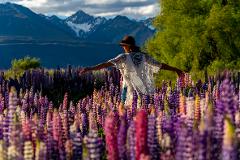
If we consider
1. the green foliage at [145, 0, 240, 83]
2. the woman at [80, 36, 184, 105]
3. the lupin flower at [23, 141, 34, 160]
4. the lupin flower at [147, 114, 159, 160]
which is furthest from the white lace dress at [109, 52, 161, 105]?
the green foliage at [145, 0, 240, 83]

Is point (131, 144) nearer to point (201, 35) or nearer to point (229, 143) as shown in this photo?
point (229, 143)

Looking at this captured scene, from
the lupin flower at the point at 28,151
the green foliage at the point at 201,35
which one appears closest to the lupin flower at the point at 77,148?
the lupin flower at the point at 28,151

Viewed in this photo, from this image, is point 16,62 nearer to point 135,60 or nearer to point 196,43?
point 196,43

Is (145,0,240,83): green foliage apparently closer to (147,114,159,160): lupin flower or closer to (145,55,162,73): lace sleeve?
(145,55,162,73): lace sleeve

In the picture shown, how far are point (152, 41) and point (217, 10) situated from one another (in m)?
4.16

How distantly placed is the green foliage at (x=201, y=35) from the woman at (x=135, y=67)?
1038 cm

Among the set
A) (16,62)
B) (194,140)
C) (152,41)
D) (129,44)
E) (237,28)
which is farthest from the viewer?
(16,62)

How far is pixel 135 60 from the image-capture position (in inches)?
489

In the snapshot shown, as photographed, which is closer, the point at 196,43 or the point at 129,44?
the point at 129,44

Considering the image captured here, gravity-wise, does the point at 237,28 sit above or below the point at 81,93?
above

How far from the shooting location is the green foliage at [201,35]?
75.9 feet

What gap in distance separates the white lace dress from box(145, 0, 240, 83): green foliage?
10.4 meters

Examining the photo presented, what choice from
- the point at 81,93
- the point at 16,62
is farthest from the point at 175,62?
the point at 16,62

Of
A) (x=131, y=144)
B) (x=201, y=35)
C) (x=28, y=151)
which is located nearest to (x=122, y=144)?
(x=131, y=144)
